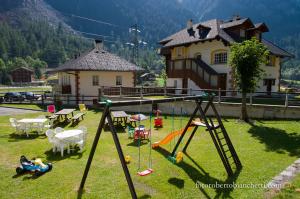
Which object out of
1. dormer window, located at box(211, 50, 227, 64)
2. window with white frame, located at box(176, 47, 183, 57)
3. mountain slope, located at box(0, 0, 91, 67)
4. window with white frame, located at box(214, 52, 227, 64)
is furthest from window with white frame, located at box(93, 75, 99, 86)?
mountain slope, located at box(0, 0, 91, 67)

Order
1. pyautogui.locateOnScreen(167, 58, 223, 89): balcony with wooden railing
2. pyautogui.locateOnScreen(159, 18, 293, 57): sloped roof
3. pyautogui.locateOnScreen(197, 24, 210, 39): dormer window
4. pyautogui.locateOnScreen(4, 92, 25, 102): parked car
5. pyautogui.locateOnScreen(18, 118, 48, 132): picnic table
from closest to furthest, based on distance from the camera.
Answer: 1. pyautogui.locateOnScreen(18, 118, 48, 132): picnic table
2. pyautogui.locateOnScreen(159, 18, 293, 57): sloped roof
3. pyautogui.locateOnScreen(167, 58, 223, 89): balcony with wooden railing
4. pyautogui.locateOnScreen(197, 24, 210, 39): dormer window
5. pyautogui.locateOnScreen(4, 92, 25, 102): parked car

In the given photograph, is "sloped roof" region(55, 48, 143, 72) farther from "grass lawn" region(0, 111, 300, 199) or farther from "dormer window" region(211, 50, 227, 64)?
"grass lawn" region(0, 111, 300, 199)

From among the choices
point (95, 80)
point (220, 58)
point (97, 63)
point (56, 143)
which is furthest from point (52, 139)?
point (220, 58)

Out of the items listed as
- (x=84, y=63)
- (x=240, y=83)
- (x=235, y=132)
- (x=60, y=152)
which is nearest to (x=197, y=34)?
(x=84, y=63)

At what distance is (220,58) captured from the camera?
2638 centimetres

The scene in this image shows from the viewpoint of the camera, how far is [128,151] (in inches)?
382

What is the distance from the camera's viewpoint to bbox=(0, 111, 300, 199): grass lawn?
6395mm

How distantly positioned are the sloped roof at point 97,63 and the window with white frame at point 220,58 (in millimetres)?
8917

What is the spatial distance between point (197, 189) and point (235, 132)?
667 centimetres

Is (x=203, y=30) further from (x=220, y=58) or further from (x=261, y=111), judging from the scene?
(x=261, y=111)

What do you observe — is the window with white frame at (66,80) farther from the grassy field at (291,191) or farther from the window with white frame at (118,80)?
the grassy field at (291,191)

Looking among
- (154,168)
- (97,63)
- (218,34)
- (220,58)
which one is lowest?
(154,168)

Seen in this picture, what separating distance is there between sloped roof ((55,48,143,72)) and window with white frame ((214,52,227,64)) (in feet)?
29.3

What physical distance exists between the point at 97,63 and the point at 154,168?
2019cm
